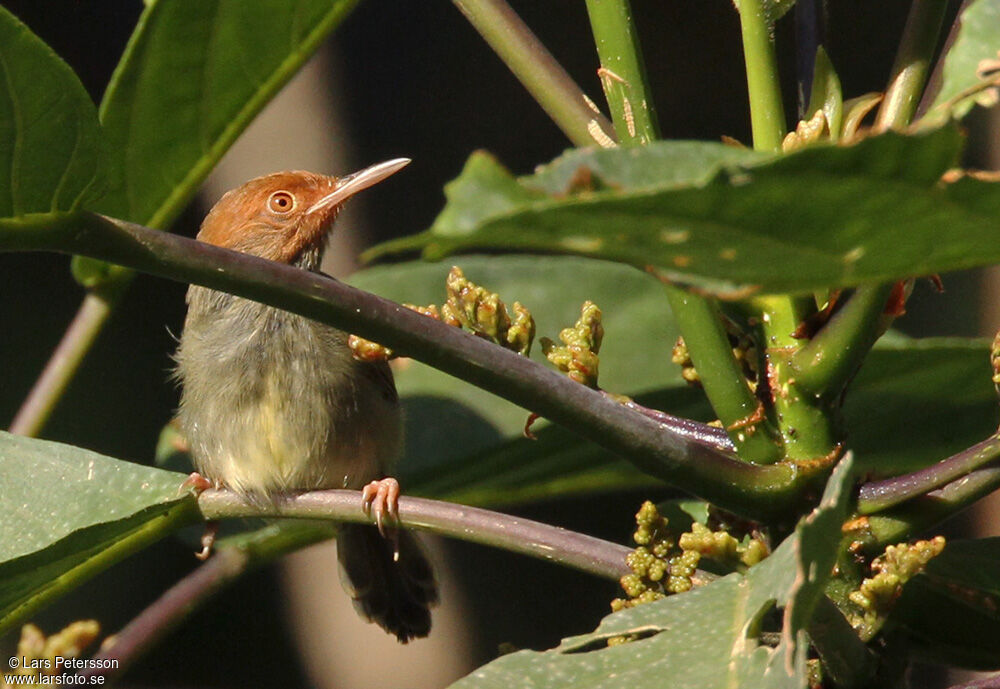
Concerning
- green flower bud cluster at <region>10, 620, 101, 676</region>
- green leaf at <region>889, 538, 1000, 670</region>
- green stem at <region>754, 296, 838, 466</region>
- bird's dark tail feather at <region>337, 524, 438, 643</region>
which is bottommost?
bird's dark tail feather at <region>337, 524, 438, 643</region>

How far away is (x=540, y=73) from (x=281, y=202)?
2285 mm

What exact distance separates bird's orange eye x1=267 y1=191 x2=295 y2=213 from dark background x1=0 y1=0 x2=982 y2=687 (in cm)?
141

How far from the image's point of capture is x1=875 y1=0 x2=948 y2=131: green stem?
4.96ft

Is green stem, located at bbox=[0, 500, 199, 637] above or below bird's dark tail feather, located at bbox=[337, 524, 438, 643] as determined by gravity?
above

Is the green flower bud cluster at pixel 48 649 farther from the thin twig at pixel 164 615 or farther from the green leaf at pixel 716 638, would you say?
the green leaf at pixel 716 638

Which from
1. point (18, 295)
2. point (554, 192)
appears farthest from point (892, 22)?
point (554, 192)

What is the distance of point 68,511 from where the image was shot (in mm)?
1907

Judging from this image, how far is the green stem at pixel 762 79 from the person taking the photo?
156cm

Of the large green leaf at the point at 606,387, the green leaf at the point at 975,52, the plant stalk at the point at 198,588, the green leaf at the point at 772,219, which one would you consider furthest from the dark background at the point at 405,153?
the green leaf at the point at 772,219

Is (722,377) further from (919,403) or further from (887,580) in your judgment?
(919,403)

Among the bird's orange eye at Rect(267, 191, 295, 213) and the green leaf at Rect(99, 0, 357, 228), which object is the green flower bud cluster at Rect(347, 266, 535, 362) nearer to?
the green leaf at Rect(99, 0, 357, 228)

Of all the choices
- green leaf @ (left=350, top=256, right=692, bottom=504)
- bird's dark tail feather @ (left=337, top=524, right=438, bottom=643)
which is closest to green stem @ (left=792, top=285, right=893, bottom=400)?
green leaf @ (left=350, top=256, right=692, bottom=504)

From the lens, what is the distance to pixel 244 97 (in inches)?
86.3

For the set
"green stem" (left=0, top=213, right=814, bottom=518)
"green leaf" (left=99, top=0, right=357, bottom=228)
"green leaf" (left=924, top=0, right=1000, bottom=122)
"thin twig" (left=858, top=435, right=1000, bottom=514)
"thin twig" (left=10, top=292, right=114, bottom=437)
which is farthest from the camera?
"thin twig" (left=10, top=292, right=114, bottom=437)
